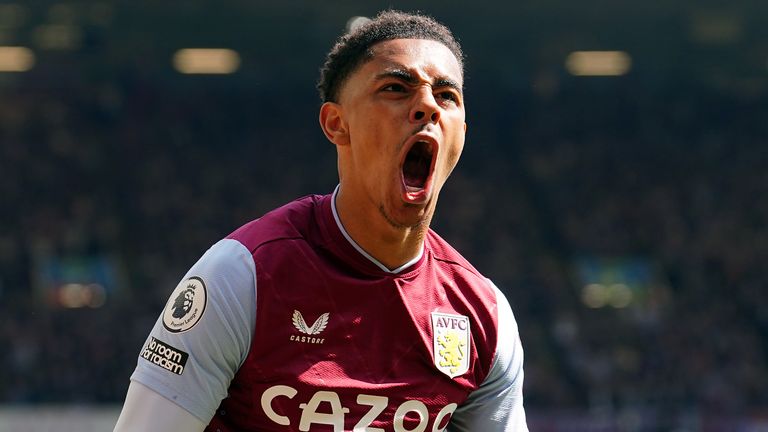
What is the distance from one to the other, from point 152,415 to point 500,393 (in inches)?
40.5

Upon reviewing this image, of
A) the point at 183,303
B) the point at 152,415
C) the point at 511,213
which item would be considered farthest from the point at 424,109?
the point at 511,213

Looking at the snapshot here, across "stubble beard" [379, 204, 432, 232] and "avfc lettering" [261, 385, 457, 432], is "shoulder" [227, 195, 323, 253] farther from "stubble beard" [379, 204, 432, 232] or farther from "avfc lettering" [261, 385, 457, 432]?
"avfc lettering" [261, 385, 457, 432]

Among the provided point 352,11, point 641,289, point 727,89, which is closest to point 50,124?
point 352,11

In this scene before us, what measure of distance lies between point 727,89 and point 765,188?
298 cm

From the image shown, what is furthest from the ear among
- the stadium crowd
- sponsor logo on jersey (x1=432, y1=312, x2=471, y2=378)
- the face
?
the stadium crowd

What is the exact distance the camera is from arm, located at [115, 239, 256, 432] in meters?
2.94

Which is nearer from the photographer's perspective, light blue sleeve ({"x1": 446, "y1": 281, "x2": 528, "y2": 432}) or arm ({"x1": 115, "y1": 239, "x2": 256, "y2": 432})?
arm ({"x1": 115, "y1": 239, "x2": 256, "y2": 432})

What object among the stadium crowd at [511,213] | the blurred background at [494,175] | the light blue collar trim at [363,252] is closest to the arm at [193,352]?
the light blue collar trim at [363,252]

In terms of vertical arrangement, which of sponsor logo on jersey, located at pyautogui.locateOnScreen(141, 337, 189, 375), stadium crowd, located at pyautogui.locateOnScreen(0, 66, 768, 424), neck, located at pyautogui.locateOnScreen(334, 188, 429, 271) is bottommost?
stadium crowd, located at pyautogui.locateOnScreen(0, 66, 768, 424)

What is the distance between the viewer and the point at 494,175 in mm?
25453

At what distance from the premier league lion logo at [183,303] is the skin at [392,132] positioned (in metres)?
0.53

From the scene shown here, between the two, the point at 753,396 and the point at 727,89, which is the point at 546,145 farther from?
the point at 753,396

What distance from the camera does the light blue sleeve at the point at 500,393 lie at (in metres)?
3.44

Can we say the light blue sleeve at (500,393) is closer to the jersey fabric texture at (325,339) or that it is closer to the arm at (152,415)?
the jersey fabric texture at (325,339)
